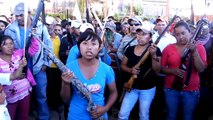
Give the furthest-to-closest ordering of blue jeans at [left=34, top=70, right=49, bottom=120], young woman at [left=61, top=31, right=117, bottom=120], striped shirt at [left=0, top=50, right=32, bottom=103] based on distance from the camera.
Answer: blue jeans at [left=34, top=70, right=49, bottom=120] → striped shirt at [left=0, top=50, right=32, bottom=103] → young woman at [left=61, top=31, right=117, bottom=120]

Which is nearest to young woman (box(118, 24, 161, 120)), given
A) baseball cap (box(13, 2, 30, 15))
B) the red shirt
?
the red shirt

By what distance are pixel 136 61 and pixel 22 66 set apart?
4.98 ft

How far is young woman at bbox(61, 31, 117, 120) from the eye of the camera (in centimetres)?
276

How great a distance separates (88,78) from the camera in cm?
279

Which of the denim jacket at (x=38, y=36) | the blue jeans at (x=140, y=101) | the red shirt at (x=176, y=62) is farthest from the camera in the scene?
the denim jacket at (x=38, y=36)

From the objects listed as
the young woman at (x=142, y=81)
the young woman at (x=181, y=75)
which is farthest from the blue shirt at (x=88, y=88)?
the young woman at (x=181, y=75)

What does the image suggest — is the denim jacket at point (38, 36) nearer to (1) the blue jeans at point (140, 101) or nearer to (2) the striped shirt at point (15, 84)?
(2) the striped shirt at point (15, 84)

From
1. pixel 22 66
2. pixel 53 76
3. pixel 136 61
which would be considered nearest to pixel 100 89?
pixel 22 66

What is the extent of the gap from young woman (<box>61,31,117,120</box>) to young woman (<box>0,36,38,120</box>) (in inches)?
42.2

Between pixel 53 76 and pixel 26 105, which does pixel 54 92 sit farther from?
pixel 26 105

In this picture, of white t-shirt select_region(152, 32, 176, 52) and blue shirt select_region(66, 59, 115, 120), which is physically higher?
white t-shirt select_region(152, 32, 176, 52)

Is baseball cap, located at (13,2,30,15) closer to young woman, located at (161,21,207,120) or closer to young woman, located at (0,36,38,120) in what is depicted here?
young woman, located at (0,36,38,120)

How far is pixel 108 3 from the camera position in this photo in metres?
5.06

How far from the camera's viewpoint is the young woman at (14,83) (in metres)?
3.74
